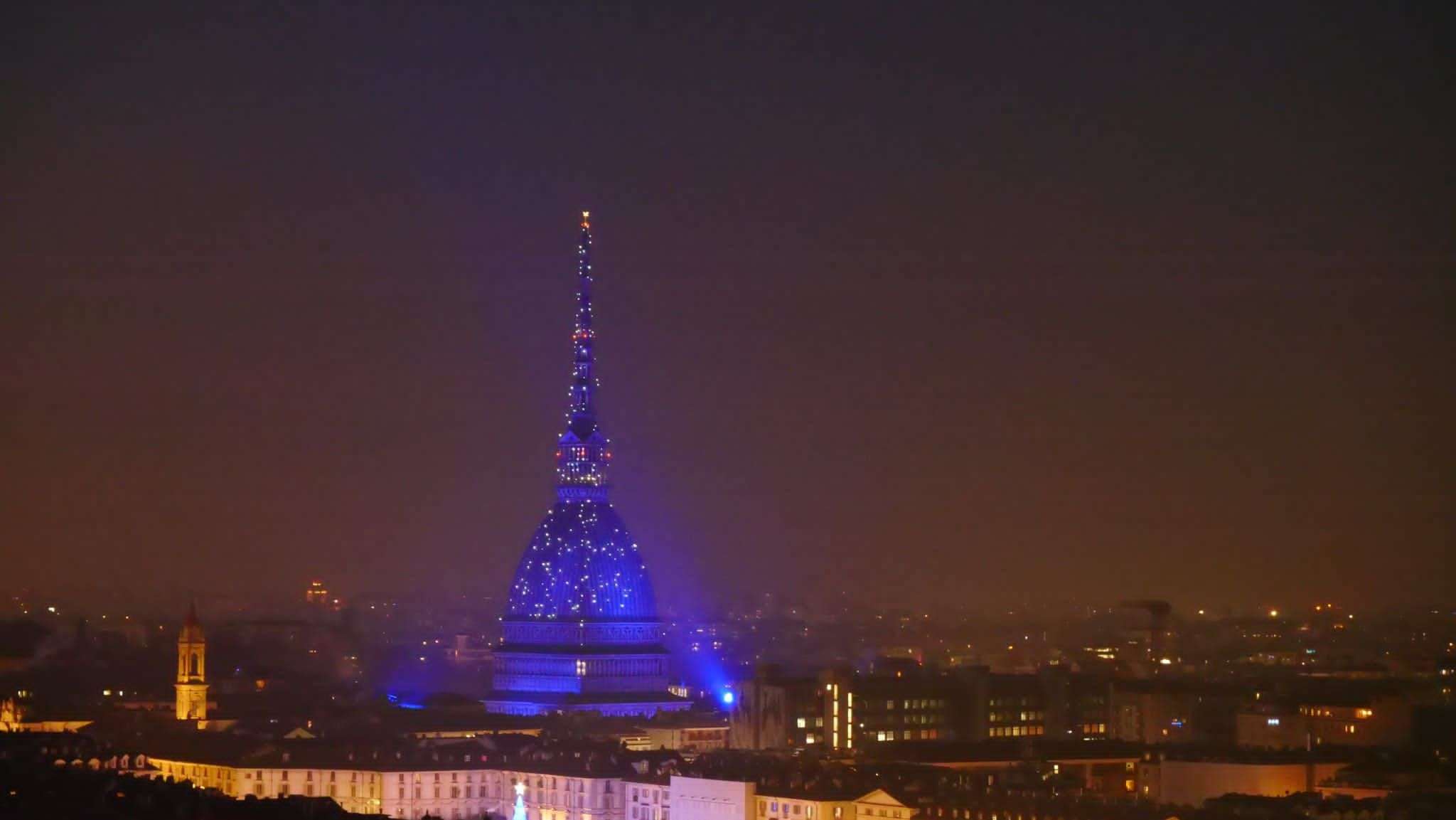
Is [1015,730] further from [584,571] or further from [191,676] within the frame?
[191,676]

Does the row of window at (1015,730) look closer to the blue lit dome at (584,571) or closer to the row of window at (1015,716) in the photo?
the row of window at (1015,716)

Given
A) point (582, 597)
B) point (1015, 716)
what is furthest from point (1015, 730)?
point (582, 597)

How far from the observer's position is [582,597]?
10356cm

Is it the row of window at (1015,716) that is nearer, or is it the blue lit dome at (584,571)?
the row of window at (1015,716)

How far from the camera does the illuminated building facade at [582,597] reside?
102 metres

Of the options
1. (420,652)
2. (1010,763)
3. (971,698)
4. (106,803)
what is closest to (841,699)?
(971,698)

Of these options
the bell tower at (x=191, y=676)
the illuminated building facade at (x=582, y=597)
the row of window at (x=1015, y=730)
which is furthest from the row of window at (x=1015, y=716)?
the bell tower at (x=191, y=676)

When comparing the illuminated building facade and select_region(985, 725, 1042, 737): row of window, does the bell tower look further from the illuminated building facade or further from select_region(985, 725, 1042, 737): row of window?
select_region(985, 725, 1042, 737): row of window

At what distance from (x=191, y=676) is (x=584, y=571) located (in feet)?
50.0

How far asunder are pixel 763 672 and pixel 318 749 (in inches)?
1005

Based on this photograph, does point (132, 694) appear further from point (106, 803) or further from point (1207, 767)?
point (106, 803)

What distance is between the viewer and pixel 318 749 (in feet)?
246

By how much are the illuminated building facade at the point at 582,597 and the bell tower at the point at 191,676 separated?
10499mm

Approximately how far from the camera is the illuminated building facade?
101750 millimetres
